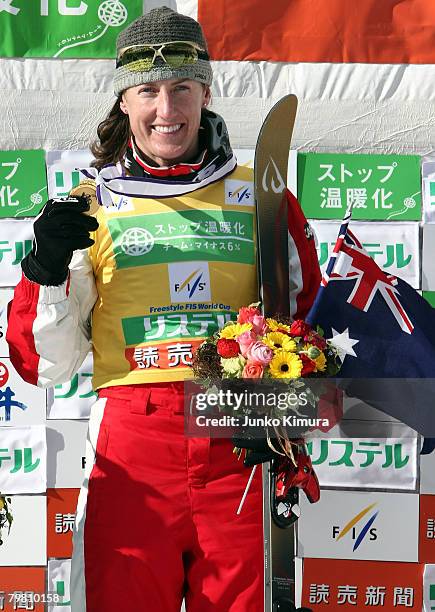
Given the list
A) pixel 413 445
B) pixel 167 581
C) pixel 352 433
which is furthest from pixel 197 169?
pixel 413 445

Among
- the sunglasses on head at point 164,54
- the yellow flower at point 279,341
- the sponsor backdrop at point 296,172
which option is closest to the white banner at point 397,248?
the sponsor backdrop at point 296,172

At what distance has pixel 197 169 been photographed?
275cm

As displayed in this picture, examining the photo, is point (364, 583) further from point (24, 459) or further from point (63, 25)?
point (63, 25)

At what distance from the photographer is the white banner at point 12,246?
141 inches

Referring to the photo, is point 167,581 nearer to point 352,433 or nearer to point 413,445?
point 352,433

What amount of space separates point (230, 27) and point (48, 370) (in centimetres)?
150

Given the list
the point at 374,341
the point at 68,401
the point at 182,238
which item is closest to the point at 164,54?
the point at 182,238

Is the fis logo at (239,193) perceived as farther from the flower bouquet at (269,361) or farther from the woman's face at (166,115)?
the flower bouquet at (269,361)

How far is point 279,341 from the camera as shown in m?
2.41

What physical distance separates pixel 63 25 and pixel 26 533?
1741 millimetres

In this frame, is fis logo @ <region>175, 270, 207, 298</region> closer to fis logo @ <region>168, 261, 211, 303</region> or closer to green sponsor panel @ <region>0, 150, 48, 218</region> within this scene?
fis logo @ <region>168, 261, 211, 303</region>

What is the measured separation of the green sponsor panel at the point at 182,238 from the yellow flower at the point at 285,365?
0.41m

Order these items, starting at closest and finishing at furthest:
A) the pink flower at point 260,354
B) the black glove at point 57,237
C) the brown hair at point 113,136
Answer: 1. the pink flower at point 260,354
2. the black glove at point 57,237
3. the brown hair at point 113,136

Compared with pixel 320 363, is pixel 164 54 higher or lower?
higher
